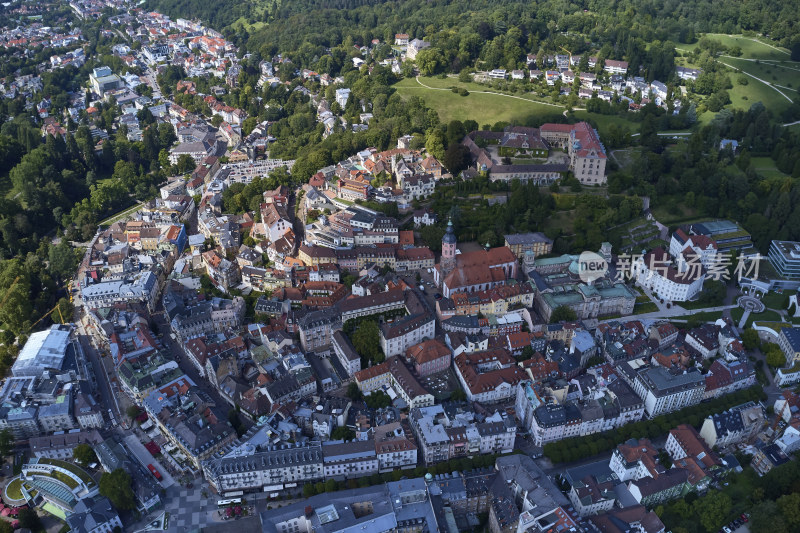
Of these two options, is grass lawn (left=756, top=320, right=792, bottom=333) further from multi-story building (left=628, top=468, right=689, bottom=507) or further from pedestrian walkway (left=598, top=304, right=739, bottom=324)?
multi-story building (left=628, top=468, right=689, bottom=507)

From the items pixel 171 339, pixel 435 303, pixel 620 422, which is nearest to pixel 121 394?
pixel 171 339

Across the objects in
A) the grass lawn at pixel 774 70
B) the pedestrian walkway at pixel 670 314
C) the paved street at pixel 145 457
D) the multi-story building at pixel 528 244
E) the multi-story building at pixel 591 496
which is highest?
the grass lawn at pixel 774 70

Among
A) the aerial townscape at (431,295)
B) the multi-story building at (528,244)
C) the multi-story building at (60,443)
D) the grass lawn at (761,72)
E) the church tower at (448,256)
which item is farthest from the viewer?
the grass lawn at (761,72)

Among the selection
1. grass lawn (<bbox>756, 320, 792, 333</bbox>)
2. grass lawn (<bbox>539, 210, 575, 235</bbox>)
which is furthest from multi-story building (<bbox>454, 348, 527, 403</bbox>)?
grass lawn (<bbox>756, 320, 792, 333</bbox>)

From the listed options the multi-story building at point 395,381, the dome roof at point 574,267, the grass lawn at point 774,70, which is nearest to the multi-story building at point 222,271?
the multi-story building at point 395,381

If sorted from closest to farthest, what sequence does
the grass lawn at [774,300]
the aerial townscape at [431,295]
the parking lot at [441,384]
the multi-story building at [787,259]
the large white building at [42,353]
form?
the aerial townscape at [431,295]
the parking lot at [441,384]
the large white building at [42,353]
the grass lawn at [774,300]
the multi-story building at [787,259]

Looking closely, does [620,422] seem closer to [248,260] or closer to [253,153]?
[248,260]

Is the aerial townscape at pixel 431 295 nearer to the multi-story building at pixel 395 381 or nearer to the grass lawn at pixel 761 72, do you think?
the multi-story building at pixel 395 381
